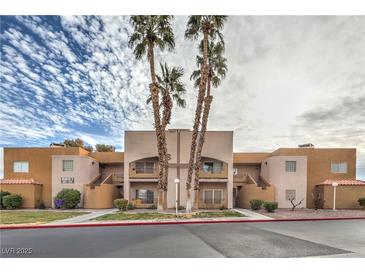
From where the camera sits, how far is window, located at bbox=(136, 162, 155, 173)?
21438 mm

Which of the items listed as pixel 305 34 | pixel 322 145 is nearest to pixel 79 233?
pixel 305 34

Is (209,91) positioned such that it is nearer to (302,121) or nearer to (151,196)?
(302,121)

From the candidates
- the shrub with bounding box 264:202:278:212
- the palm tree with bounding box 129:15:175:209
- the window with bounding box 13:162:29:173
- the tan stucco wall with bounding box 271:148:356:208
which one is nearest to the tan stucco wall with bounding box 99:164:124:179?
the window with bounding box 13:162:29:173

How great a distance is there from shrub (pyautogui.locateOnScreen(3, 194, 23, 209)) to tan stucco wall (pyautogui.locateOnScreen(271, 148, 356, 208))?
2494 centimetres

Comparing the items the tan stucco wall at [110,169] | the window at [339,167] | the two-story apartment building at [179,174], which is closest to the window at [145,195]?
the two-story apartment building at [179,174]

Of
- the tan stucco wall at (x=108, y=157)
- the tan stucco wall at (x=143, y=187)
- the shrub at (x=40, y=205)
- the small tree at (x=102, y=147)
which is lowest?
the shrub at (x=40, y=205)

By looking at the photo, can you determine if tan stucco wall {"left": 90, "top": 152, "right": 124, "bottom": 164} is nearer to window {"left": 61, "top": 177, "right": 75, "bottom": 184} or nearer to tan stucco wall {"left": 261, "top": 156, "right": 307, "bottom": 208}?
window {"left": 61, "top": 177, "right": 75, "bottom": 184}

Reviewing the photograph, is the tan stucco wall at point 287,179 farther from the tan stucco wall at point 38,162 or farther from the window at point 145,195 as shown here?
the tan stucco wall at point 38,162

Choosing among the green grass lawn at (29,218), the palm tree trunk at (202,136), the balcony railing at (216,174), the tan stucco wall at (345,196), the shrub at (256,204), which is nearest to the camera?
the green grass lawn at (29,218)

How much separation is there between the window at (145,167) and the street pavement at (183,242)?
1051 cm

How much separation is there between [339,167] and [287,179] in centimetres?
552

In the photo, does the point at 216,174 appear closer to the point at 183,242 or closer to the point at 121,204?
the point at 121,204

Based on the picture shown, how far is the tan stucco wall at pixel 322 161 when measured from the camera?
21703mm
